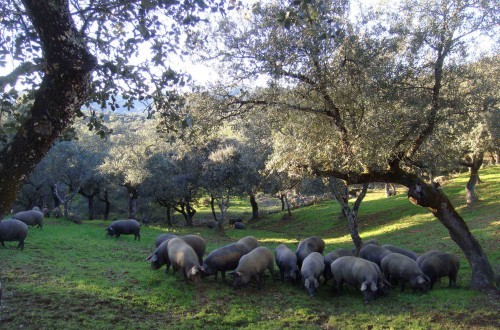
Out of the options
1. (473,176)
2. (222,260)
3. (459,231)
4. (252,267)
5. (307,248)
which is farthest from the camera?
(473,176)

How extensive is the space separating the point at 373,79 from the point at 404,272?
20.8 ft

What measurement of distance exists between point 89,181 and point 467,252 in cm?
3962

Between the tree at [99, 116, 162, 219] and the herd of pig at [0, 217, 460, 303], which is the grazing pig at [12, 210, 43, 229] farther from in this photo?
the herd of pig at [0, 217, 460, 303]

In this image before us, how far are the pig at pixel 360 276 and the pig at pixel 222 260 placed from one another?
3.56 m

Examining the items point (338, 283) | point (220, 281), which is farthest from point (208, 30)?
point (338, 283)

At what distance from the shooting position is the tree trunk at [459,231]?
12320mm

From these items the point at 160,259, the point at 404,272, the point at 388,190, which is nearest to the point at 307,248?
the point at 404,272

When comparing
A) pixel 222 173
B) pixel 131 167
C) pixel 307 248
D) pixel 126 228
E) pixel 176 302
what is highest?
pixel 131 167

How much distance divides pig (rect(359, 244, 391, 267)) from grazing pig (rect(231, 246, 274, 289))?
155 inches

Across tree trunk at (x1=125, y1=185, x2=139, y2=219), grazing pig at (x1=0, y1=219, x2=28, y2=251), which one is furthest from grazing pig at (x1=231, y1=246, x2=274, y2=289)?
tree trunk at (x1=125, y1=185, x2=139, y2=219)

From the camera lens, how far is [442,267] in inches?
527

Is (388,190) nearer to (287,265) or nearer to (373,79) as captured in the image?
(287,265)

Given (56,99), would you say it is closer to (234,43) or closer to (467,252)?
(234,43)

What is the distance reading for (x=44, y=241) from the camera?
72.6ft
